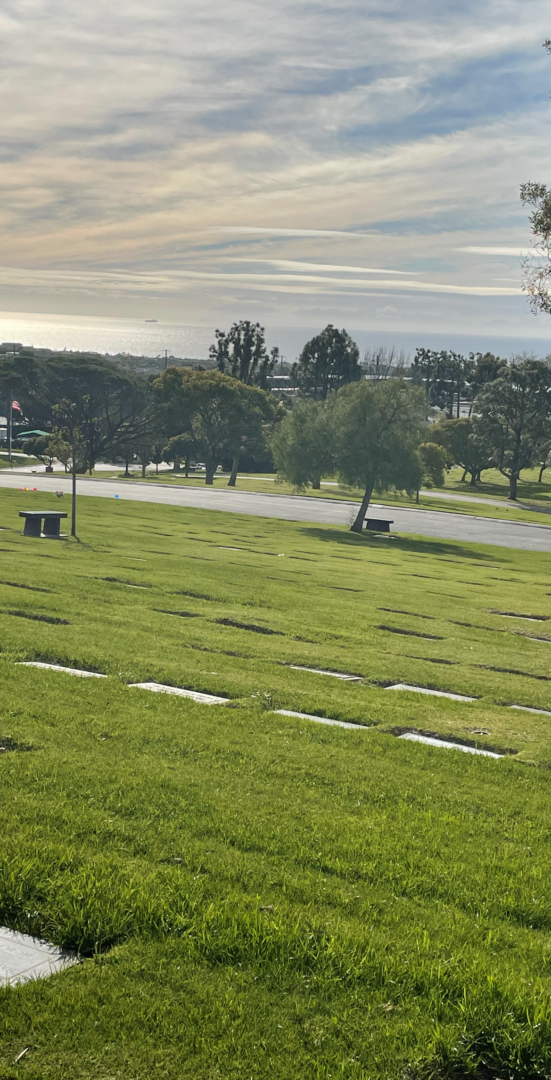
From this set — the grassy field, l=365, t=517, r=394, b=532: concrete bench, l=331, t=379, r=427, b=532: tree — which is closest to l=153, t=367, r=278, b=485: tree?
l=365, t=517, r=394, b=532: concrete bench

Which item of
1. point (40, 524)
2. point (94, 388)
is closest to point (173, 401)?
point (94, 388)

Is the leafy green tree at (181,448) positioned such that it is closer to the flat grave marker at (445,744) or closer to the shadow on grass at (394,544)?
the shadow on grass at (394,544)

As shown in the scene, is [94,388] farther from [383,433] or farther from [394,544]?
[394,544]

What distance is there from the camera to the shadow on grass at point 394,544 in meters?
45.8

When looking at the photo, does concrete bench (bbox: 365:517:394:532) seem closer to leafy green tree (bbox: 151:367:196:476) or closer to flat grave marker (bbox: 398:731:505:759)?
leafy green tree (bbox: 151:367:196:476)

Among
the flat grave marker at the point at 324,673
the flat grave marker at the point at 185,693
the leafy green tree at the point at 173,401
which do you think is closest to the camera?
the flat grave marker at the point at 185,693

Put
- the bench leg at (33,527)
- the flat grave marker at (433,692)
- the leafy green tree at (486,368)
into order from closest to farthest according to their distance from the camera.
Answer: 1. the flat grave marker at (433,692)
2. the bench leg at (33,527)
3. the leafy green tree at (486,368)

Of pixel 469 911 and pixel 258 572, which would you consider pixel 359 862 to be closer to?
pixel 469 911

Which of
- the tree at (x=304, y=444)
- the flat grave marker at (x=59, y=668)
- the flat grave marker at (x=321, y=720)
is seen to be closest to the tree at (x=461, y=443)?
the tree at (x=304, y=444)

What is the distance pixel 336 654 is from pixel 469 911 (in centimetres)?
855

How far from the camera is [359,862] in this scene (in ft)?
18.3

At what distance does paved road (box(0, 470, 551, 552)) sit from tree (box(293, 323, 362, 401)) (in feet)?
235

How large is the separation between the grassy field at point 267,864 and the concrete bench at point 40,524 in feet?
61.5

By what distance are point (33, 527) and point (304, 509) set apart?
110ft
